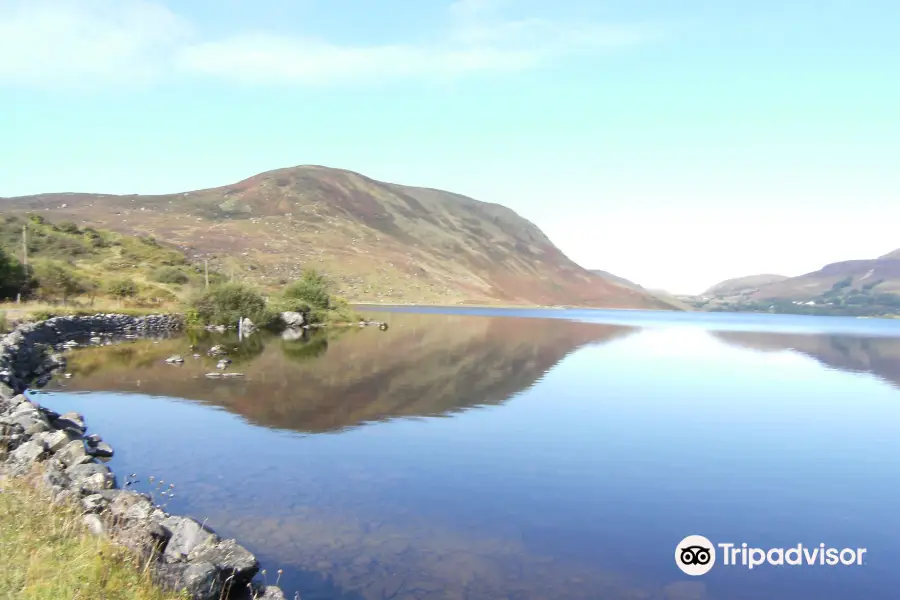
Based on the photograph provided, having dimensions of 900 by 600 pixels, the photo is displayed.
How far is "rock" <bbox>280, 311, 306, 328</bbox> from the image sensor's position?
74.7 meters

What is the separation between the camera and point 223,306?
223 feet

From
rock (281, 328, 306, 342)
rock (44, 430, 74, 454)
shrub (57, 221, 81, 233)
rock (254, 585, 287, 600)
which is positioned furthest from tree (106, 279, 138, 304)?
rock (254, 585, 287, 600)

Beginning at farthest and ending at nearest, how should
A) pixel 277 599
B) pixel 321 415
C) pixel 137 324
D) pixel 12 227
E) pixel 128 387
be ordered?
pixel 12 227 < pixel 137 324 < pixel 128 387 < pixel 321 415 < pixel 277 599

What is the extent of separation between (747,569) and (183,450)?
50.6 feet

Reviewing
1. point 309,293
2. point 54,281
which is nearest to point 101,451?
point 54,281

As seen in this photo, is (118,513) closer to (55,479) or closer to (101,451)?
(55,479)

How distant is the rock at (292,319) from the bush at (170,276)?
19128 millimetres

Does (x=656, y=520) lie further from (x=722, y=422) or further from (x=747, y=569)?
(x=722, y=422)

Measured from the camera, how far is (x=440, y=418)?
82.4 feet

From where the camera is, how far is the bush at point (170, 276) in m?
83.8

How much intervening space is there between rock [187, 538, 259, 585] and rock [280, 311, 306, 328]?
2593 inches

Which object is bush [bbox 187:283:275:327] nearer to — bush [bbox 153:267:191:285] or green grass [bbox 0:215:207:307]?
green grass [bbox 0:215:207:307]

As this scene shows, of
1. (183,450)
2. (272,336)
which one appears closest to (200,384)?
(183,450)

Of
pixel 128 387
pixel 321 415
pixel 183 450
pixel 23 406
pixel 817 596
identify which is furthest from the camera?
pixel 128 387
